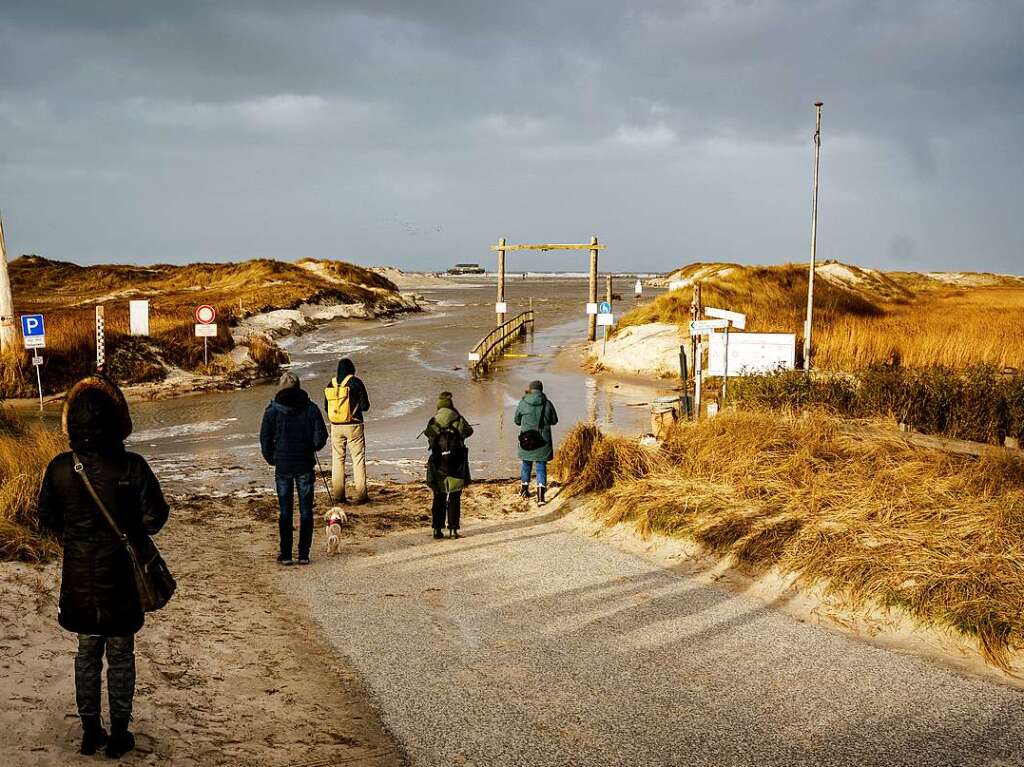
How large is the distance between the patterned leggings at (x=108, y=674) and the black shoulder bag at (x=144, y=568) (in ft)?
0.79

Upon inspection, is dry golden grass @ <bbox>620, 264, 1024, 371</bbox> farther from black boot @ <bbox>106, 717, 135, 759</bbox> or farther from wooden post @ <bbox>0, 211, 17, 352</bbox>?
wooden post @ <bbox>0, 211, 17, 352</bbox>

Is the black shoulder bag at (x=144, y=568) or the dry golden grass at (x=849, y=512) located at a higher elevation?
the black shoulder bag at (x=144, y=568)

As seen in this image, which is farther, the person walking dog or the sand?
the person walking dog

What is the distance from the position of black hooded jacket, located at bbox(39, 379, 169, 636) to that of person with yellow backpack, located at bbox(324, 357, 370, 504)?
20.8ft

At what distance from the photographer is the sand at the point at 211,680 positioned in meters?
4.61

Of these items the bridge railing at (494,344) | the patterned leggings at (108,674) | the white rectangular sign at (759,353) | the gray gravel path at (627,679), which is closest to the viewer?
the patterned leggings at (108,674)

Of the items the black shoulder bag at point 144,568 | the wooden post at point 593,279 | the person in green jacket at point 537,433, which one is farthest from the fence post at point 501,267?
the black shoulder bag at point 144,568

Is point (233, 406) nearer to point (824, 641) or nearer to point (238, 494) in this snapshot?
point (238, 494)

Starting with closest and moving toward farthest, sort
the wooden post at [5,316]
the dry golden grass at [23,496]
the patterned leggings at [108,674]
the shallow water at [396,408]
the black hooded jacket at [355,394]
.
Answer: the patterned leggings at [108,674], the dry golden grass at [23,496], the black hooded jacket at [355,394], the shallow water at [396,408], the wooden post at [5,316]

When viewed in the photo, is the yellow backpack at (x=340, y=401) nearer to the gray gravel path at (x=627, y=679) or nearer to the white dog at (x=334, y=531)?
the white dog at (x=334, y=531)

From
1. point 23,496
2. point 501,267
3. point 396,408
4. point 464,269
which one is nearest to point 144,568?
point 23,496

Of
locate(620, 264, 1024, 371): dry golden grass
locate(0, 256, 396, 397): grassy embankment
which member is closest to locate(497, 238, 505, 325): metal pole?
locate(620, 264, 1024, 371): dry golden grass

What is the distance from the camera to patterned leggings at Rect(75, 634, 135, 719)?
4.27 meters

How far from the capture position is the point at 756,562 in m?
8.30
